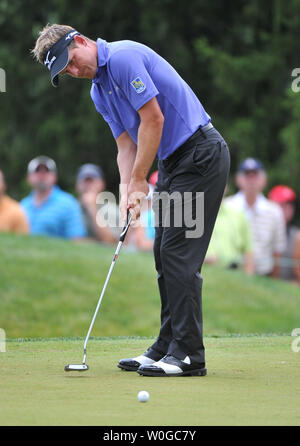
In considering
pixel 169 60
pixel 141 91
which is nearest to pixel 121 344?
pixel 141 91

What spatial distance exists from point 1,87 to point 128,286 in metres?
7.43

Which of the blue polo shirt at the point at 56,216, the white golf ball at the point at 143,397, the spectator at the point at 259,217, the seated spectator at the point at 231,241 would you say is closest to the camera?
the white golf ball at the point at 143,397

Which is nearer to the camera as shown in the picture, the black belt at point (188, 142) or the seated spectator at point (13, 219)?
the black belt at point (188, 142)

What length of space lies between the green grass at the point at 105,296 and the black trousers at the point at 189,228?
4.84m

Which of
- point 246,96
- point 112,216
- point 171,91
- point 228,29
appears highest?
point 228,29

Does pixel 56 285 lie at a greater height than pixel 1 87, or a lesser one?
lesser

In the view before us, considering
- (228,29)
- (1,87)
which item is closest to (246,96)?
(228,29)

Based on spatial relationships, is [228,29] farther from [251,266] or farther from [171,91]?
[171,91]

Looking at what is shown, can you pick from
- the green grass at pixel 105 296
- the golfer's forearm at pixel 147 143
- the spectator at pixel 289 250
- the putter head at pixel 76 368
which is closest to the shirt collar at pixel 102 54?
the golfer's forearm at pixel 147 143

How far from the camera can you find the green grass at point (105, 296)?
10125mm

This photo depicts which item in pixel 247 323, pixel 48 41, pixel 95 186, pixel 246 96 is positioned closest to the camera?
pixel 48 41

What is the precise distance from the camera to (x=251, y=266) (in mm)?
10867

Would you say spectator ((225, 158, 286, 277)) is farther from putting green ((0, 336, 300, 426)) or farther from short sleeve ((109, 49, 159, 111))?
short sleeve ((109, 49, 159, 111))

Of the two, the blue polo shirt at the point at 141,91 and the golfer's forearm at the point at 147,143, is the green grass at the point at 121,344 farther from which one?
the blue polo shirt at the point at 141,91
